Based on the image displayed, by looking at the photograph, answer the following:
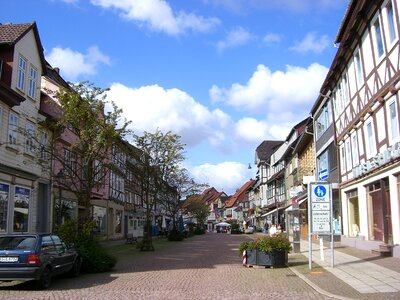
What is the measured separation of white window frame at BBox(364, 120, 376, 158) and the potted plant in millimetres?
6182

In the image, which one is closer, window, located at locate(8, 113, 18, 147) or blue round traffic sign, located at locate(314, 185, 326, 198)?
blue round traffic sign, located at locate(314, 185, 326, 198)

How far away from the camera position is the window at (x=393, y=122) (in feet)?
56.1

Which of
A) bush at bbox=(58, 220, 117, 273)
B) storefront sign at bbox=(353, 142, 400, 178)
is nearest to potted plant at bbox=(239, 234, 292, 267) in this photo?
storefront sign at bbox=(353, 142, 400, 178)

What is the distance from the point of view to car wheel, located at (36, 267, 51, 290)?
12.1 metres

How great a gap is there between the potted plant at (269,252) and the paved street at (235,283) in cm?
44

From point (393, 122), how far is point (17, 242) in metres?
13.2

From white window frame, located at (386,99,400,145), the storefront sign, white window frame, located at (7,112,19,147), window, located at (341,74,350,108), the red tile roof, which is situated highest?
the red tile roof

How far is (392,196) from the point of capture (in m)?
17.6

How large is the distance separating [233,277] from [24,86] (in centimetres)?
1599

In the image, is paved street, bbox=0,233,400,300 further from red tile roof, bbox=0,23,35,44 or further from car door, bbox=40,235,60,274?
red tile roof, bbox=0,23,35,44

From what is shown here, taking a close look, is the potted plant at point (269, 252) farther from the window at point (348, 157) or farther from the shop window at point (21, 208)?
the shop window at point (21, 208)

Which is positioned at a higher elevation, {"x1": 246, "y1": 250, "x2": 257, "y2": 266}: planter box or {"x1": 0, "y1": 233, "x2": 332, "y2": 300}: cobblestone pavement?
{"x1": 246, "y1": 250, "x2": 257, "y2": 266}: planter box

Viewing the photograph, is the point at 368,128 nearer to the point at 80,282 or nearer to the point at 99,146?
the point at 99,146

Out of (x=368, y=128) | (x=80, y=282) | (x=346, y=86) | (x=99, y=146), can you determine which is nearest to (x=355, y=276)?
(x=80, y=282)
